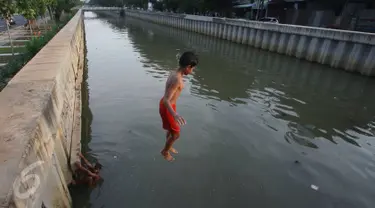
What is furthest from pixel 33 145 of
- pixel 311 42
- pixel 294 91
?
pixel 311 42

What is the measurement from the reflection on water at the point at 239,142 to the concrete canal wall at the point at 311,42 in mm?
1707

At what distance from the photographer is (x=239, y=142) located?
7.27 meters

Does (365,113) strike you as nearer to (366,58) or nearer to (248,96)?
(248,96)

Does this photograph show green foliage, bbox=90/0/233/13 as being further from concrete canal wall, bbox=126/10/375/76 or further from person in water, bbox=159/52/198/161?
person in water, bbox=159/52/198/161

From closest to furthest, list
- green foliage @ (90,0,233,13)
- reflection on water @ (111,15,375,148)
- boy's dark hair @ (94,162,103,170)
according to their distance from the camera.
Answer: boy's dark hair @ (94,162,103,170)
reflection on water @ (111,15,375,148)
green foliage @ (90,0,233,13)

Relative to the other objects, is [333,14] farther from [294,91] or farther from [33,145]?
[33,145]

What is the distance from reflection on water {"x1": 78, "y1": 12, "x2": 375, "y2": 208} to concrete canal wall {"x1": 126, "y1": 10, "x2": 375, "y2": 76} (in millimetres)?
1707

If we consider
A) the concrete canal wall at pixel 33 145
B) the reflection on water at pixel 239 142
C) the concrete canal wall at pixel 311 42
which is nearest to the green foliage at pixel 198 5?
the concrete canal wall at pixel 311 42

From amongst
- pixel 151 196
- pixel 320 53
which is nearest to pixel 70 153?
pixel 151 196

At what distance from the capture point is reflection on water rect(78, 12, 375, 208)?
17.4 ft

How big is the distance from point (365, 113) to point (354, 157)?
4.36 metres

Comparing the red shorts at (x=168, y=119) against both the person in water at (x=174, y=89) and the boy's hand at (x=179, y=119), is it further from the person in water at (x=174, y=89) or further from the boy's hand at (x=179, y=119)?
the boy's hand at (x=179, y=119)

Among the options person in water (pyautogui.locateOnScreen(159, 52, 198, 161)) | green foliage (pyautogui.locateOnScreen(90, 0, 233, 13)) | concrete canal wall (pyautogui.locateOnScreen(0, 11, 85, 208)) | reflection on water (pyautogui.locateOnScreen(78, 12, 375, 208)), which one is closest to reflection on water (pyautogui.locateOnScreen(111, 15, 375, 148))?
reflection on water (pyautogui.locateOnScreen(78, 12, 375, 208))

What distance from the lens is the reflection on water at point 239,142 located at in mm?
5297
